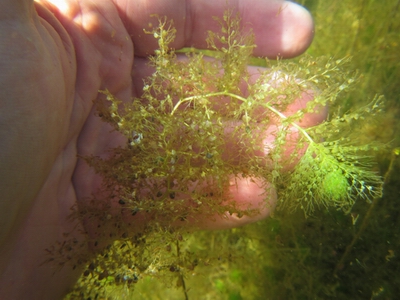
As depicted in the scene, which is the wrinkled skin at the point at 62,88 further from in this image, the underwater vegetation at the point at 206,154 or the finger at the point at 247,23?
the underwater vegetation at the point at 206,154

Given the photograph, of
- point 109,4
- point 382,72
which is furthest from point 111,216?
point 382,72

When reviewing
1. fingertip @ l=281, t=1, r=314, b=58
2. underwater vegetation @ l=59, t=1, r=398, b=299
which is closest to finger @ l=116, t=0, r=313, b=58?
fingertip @ l=281, t=1, r=314, b=58

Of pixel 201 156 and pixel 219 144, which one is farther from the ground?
pixel 219 144

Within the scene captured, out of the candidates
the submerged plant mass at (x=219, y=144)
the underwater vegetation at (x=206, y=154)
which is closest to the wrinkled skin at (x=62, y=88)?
the underwater vegetation at (x=206, y=154)

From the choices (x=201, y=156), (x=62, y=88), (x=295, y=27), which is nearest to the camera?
(x=62, y=88)

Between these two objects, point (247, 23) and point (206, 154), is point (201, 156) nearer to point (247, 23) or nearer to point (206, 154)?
point (206, 154)

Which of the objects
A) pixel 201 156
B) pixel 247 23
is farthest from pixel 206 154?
pixel 247 23

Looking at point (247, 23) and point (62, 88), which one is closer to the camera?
point (62, 88)
